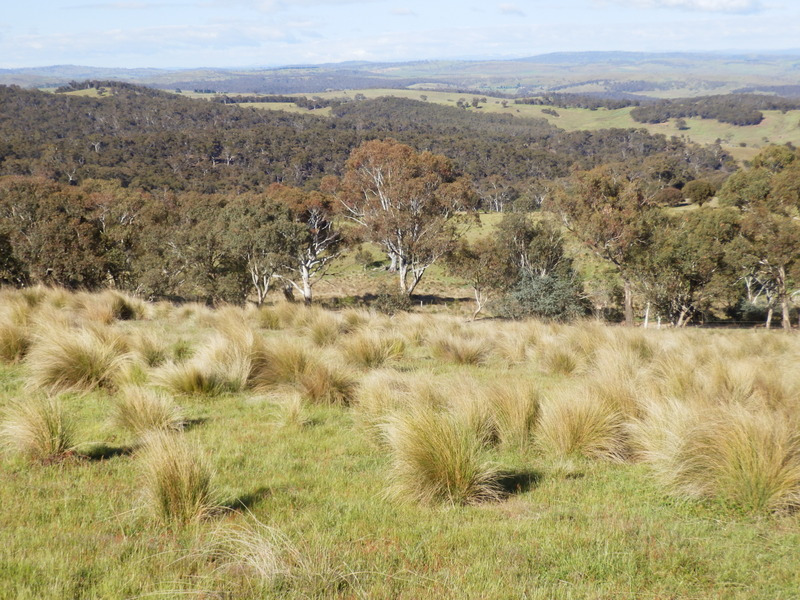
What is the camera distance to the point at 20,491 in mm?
3900

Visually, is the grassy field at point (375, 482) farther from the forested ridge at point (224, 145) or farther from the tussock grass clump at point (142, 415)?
the forested ridge at point (224, 145)

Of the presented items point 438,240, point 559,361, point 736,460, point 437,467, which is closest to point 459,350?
point 559,361

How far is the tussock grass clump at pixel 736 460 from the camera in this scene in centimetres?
406

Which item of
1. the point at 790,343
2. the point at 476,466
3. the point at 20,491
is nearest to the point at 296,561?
the point at 476,466

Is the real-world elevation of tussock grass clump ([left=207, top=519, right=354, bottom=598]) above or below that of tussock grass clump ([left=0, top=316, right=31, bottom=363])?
above

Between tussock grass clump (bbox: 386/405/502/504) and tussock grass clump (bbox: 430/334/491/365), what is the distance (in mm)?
5288

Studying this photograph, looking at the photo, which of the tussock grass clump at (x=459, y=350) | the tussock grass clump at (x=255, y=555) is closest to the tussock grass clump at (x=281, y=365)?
the tussock grass clump at (x=459, y=350)

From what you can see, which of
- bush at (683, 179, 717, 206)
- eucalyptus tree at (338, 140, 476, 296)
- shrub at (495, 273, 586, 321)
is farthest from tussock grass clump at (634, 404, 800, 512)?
bush at (683, 179, 717, 206)

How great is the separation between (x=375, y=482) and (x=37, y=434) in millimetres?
2894

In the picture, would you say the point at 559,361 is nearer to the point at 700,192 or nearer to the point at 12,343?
the point at 12,343

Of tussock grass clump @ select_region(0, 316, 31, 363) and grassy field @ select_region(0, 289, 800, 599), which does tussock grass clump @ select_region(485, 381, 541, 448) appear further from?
tussock grass clump @ select_region(0, 316, 31, 363)

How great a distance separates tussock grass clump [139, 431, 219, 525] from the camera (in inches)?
143

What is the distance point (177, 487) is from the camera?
3693mm

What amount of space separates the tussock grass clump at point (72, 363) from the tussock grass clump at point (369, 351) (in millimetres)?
3388
